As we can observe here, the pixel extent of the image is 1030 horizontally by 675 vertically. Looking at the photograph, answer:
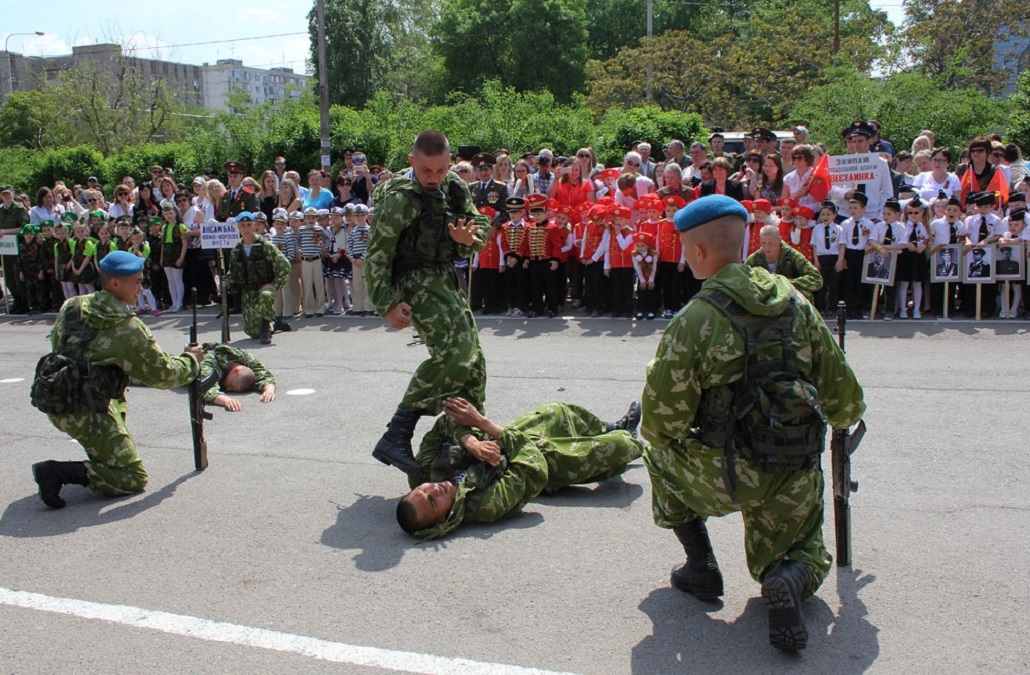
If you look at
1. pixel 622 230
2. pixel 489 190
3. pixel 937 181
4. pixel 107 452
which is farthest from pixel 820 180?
pixel 107 452

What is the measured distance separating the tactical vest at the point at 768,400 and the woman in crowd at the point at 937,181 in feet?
32.0

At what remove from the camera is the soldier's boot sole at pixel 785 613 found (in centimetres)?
350

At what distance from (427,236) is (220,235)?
768cm

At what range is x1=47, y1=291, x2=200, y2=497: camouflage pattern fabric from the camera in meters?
5.65

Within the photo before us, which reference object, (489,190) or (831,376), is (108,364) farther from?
(489,190)

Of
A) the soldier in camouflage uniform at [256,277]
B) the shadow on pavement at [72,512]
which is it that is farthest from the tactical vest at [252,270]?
the shadow on pavement at [72,512]

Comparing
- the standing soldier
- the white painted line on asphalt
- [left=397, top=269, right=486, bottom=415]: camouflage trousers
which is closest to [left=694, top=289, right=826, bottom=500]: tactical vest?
the white painted line on asphalt

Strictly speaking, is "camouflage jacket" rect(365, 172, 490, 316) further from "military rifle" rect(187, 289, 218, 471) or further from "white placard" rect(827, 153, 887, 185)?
"white placard" rect(827, 153, 887, 185)

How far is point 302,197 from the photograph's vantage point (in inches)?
620

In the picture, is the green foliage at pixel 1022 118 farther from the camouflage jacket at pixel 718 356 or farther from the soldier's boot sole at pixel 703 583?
the soldier's boot sole at pixel 703 583

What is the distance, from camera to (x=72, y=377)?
5633 mm

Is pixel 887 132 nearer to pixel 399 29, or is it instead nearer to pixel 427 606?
pixel 427 606

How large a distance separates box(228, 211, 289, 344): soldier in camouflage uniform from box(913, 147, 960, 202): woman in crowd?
863 cm

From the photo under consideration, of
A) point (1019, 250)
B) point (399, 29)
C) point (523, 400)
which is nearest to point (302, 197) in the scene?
point (523, 400)
